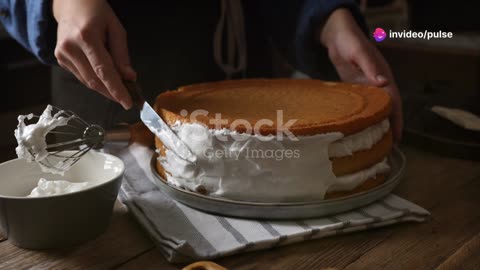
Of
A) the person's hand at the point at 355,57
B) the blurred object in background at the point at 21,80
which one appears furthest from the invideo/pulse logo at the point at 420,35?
the blurred object in background at the point at 21,80

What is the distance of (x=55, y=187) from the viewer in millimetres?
684

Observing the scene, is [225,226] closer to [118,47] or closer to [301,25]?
[118,47]

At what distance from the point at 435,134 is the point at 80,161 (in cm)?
62

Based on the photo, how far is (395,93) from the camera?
0.95m

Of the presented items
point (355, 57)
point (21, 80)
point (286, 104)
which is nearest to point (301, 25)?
point (355, 57)

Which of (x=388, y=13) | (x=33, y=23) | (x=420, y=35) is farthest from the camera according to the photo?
(x=388, y=13)

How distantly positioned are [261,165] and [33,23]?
453 millimetres

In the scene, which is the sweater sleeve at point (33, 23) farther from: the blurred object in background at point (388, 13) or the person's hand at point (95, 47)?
the blurred object in background at point (388, 13)

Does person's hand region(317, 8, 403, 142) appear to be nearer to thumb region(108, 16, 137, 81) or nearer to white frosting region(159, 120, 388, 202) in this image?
white frosting region(159, 120, 388, 202)

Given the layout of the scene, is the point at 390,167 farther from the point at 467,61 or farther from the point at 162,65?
the point at 467,61

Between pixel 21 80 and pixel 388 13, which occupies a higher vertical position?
pixel 388 13

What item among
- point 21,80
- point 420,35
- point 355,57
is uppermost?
point 355,57

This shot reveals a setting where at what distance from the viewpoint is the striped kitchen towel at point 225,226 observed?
25.2 inches

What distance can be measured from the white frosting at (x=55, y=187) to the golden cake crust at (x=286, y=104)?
149 mm
